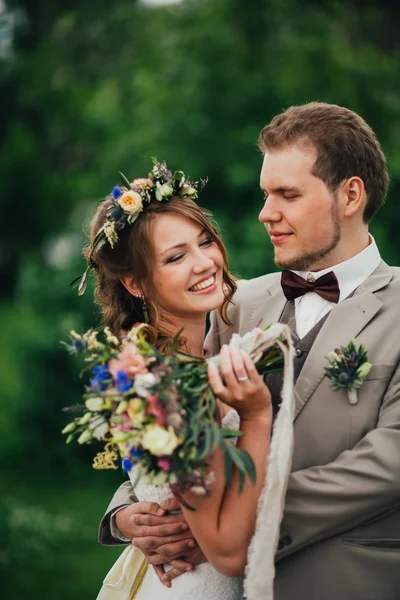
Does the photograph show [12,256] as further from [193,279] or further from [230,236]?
[193,279]

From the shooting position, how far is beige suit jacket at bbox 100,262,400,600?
340 cm

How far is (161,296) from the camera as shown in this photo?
3938 millimetres

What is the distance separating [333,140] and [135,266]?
990mm

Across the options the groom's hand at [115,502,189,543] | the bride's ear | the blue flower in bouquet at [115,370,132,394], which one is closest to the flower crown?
the bride's ear

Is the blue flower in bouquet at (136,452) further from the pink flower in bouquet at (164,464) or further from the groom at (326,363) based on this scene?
the groom at (326,363)

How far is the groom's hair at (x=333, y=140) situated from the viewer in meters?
3.89

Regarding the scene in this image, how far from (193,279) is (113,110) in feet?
35.0

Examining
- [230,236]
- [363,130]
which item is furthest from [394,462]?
[230,236]

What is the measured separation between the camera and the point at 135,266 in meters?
3.99

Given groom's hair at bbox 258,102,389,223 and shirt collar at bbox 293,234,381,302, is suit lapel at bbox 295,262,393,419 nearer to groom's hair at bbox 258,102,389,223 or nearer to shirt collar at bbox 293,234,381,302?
shirt collar at bbox 293,234,381,302

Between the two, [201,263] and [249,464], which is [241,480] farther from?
[201,263]

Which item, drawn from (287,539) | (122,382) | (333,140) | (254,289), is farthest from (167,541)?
(333,140)

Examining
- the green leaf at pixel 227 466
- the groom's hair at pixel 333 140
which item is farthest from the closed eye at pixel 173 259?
the green leaf at pixel 227 466

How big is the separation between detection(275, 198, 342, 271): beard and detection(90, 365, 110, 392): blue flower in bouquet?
44.8 inches
